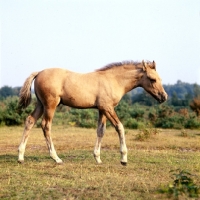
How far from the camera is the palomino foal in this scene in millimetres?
8695

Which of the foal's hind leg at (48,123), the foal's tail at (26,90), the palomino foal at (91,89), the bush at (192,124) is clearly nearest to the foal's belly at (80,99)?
the palomino foal at (91,89)

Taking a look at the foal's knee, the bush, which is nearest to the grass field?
the foal's knee

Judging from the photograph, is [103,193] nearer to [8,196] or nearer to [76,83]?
[8,196]

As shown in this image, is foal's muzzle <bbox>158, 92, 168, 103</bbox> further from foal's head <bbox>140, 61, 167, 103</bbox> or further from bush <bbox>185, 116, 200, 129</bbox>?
bush <bbox>185, 116, 200, 129</bbox>

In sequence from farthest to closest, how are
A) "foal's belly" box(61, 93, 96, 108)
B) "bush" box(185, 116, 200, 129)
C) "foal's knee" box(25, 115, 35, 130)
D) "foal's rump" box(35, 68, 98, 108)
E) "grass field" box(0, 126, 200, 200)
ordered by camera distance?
"bush" box(185, 116, 200, 129), "foal's knee" box(25, 115, 35, 130), "foal's belly" box(61, 93, 96, 108), "foal's rump" box(35, 68, 98, 108), "grass field" box(0, 126, 200, 200)

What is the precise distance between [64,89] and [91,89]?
59 centimetres

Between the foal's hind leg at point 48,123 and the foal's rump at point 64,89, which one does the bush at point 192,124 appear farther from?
the foal's hind leg at point 48,123

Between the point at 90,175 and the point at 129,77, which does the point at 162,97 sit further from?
the point at 90,175

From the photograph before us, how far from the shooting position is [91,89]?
8.83 meters

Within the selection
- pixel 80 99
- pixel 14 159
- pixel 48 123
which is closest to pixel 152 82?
pixel 80 99

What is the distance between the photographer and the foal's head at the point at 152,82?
29.7 ft

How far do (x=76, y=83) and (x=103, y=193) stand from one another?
3.53 m

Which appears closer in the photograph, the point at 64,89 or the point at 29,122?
the point at 64,89

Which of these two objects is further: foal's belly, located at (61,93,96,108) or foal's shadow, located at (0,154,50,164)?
foal's shadow, located at (0,154,50,164)
